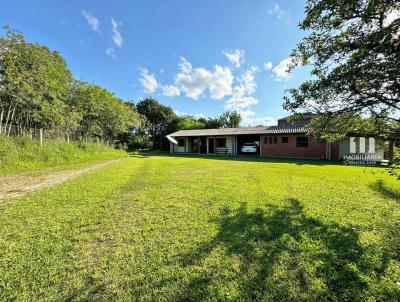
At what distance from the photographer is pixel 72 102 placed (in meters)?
18.7

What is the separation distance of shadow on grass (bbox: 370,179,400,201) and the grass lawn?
1.93 feet

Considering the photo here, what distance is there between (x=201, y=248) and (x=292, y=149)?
1820 cm

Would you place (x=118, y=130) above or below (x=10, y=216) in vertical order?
above

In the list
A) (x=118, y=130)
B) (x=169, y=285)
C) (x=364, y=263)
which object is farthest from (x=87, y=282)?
(x=118, y=130)

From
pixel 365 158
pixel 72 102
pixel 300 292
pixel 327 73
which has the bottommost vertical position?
pixel 300 292

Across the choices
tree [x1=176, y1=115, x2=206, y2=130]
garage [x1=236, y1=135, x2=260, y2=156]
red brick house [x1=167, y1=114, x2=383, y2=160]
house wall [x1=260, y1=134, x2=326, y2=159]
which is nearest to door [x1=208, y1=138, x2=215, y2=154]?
red brick house [x1=167, y1=114, x2=383, y2=160]

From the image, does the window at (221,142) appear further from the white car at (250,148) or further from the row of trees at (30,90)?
the row of trees at (30,90)

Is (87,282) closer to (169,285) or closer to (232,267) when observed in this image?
(169,285)

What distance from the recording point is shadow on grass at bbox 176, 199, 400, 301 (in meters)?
2.18

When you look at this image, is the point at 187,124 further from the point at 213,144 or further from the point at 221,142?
the point at 221,142

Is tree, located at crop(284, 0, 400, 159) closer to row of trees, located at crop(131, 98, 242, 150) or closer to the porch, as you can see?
the porch

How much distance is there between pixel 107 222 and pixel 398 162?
16.2 ft

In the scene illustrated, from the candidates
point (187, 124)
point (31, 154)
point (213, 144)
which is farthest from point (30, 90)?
point (187, 124)

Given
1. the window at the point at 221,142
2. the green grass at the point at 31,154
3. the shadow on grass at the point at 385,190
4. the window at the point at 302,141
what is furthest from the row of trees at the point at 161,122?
the shadow on grass at the point at 385,190
